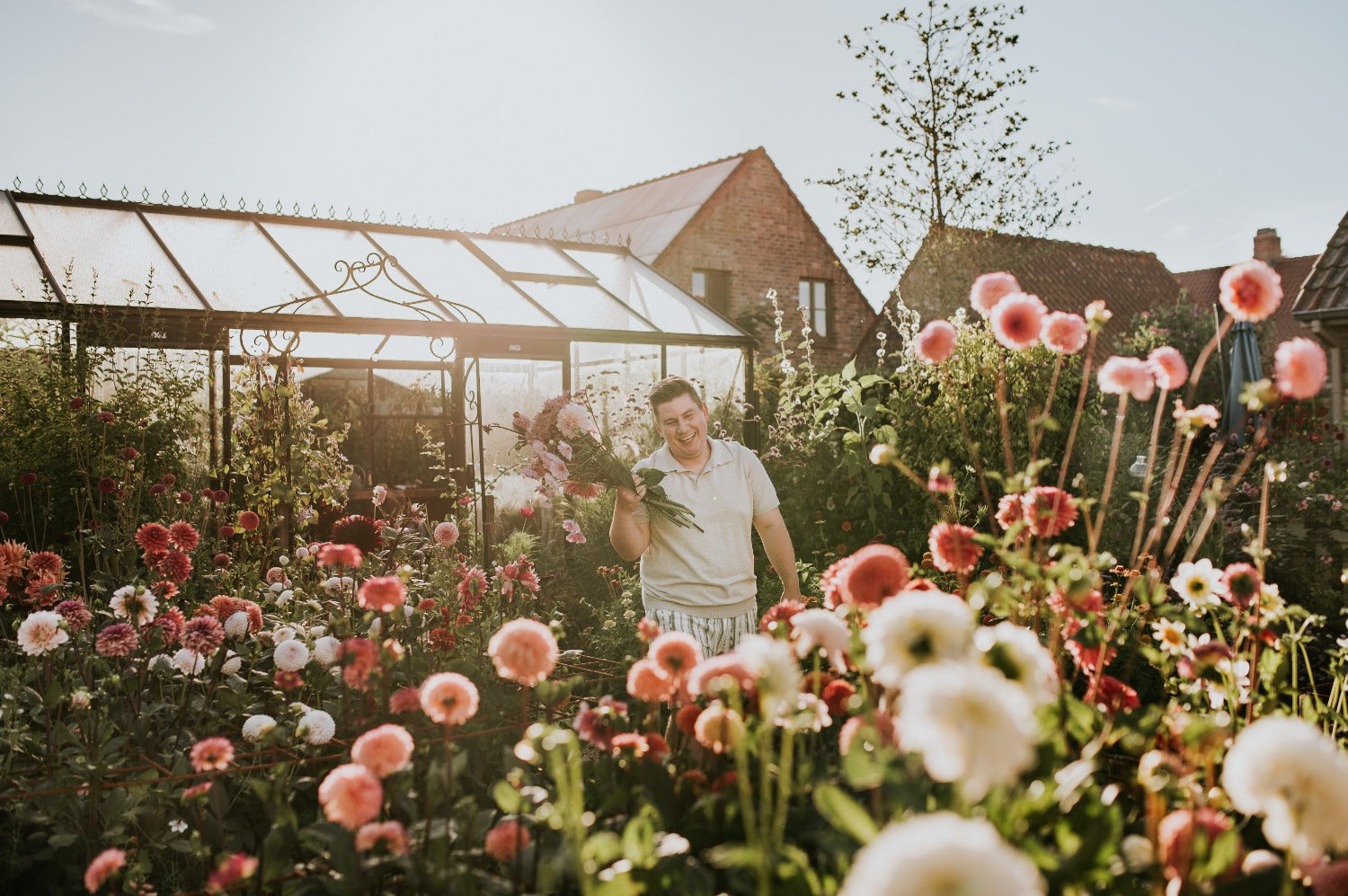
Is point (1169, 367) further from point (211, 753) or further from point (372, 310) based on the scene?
point (372, 310)

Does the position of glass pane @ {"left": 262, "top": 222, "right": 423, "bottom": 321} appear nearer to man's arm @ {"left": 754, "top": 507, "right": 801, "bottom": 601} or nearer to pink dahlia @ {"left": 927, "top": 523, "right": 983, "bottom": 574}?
man's arm @ {"left": 754, "top": 507, "right": 801, "bottom": 601}

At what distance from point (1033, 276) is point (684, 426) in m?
17.3

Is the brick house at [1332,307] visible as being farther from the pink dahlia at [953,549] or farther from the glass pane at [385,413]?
the pink dahlia at [953,549]

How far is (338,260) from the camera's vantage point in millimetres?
7082

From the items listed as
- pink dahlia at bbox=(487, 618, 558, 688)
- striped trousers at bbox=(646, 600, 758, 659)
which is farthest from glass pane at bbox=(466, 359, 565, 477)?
pink dahlia at bbox=(487, 618, 558, 688)

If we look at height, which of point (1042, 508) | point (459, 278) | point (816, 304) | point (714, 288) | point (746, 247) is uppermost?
point (746, 247)

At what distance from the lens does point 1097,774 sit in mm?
1579

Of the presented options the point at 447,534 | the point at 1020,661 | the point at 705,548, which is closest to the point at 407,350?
the point at 447,534

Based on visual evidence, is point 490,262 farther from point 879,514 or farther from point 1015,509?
point 1015,509

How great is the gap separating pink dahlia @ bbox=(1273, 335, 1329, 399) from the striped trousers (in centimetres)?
213

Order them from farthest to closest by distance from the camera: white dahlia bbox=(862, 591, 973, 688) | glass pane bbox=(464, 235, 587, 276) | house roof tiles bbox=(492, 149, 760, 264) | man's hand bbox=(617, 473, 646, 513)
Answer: house roof tiles bbox=(492, 149, 760, 264), glass pane bbox=(464, 235, 587, 276), man's hand bbox=(617, 473, 646, 513), white dahlia bbox=(862, 591, 973, 688)

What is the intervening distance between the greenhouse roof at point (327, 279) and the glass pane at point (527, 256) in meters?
0.02

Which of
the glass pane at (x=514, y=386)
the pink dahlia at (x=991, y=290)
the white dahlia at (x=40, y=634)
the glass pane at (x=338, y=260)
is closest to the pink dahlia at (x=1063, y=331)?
the pink dahlia at (x=991, y=290)

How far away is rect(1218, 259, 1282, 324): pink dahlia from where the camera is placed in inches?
58.6
